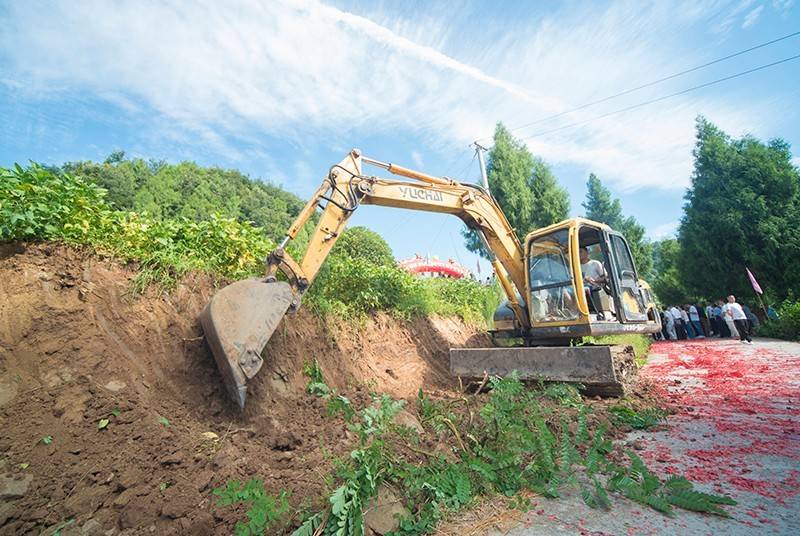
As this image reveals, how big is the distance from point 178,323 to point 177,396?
32.7 inches

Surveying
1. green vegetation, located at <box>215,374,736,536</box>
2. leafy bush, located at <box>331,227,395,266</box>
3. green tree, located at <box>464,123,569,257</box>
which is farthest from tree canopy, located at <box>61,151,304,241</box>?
green vegetation, located at <box>215,374,736,536</box>

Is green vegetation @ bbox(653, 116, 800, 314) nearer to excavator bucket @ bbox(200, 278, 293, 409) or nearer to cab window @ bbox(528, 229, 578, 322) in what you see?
cab window @ bbox(528, 229, 578, 322)

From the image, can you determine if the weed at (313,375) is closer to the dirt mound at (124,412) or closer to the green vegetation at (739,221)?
the dirt mound at (124,412)

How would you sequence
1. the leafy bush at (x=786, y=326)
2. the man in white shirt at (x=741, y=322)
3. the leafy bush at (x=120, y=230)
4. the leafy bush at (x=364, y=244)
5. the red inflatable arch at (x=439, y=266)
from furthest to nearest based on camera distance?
the red inflatable arch at (x=439, y=266) → the leafy bush at (x=364, y=244) → the leafy bush at (x=786, y=326) → the man in white shirt at (x=741, y=322) → the leafy bush at (x=120, y=230)

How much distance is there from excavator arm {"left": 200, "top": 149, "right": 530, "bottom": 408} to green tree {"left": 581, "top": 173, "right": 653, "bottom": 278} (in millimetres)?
21007

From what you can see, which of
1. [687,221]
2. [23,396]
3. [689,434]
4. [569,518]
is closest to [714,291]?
[687,221]

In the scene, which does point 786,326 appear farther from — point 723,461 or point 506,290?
point 723,461

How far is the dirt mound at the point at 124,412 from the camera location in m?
2.19

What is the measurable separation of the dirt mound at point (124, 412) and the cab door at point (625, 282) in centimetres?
436

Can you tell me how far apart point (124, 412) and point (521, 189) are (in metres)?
20.6

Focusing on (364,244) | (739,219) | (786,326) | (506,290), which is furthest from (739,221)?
(364,244)

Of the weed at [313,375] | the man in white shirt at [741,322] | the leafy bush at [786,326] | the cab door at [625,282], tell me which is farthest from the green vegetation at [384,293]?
the leafy bush at [786,326]

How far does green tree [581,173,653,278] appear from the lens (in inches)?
941

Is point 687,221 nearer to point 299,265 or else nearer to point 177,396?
point 299,265
